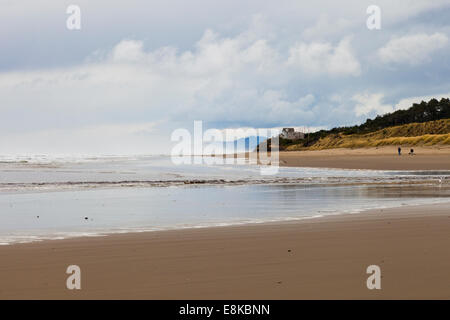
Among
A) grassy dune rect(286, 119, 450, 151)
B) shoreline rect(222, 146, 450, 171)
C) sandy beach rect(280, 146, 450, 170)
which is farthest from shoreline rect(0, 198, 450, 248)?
grassy dune rect(286, 119, 450, 151)

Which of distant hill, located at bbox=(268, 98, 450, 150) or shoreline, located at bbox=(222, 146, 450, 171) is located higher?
distant hill, located at bbox=(268, 98, 450, 150)

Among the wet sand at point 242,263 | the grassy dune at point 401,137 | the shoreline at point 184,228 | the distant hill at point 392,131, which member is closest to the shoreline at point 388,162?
the grassy dune at point 401,137

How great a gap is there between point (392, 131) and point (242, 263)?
397 ft

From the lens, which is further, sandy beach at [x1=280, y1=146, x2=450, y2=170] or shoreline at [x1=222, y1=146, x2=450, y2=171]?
sandy beach at [x1=280, y1=146, x2=450, y2=170]

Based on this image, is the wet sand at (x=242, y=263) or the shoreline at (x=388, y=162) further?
the shoreline at (x=388, y=162)

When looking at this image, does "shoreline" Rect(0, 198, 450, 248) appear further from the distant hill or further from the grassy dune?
the distant hill

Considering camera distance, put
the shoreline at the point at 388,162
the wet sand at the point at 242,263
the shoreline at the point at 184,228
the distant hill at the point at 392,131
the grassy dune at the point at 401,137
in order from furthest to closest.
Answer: the distant hill at the point at 392,131
the grassy dune at the point at 401,137
the shoreline at the point at 388,162
the shoreline at the point at 184,228
the wet sand at the point at 242,263

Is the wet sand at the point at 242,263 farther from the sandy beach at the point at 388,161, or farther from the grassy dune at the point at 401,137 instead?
the grassy dune at the point at 401,137

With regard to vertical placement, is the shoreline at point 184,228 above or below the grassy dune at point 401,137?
below

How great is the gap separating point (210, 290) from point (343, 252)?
116 inches

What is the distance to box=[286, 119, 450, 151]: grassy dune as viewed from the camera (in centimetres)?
9706

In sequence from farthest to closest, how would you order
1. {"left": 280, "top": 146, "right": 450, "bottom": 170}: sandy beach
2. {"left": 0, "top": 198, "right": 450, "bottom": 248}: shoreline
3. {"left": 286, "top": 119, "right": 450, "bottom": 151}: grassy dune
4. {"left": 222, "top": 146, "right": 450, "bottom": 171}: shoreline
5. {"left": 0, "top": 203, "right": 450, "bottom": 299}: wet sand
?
{"left": 286, "top": 119, "right": 450, "bottom": 151}: grassy dune, {"left": 280, "top": 146, "right": 450, "bottom": 170}: sandy beach, {"left": 222, "top": 146, "right": 450, "bottom": 171}: shoreline, {"left": 0, "top": 198, "right": 450, "bottom": 248}: shoreline, {"left": 0, "top": 203, "right": 450, "bottom": 299}: wet sand

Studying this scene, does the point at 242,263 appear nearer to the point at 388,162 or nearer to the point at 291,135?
the point at 388,162

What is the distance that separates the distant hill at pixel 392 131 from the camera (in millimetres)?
110438
